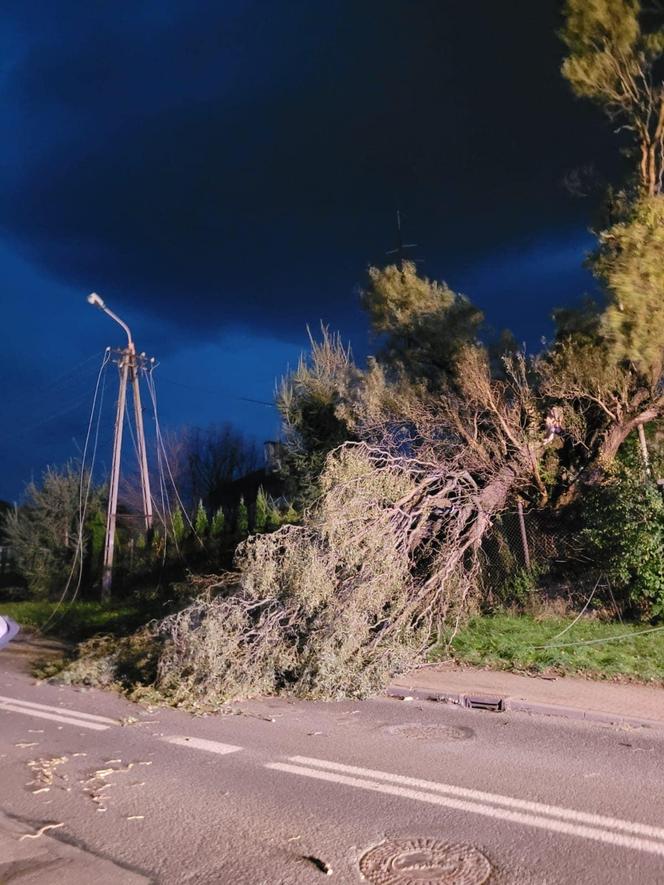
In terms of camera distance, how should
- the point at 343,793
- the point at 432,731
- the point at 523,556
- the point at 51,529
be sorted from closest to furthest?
the point at 343,793 → the point at 432,731 → the point at 523,556 → the point at 51,529

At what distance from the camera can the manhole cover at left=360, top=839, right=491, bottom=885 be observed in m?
4.07

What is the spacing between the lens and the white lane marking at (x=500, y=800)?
4.72 meters

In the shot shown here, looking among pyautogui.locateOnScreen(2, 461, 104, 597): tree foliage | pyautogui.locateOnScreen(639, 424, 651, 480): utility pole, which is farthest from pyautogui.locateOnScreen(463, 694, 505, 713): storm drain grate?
pyautogui.locateOnScreen(2, 461, 104, 597): tree foliage

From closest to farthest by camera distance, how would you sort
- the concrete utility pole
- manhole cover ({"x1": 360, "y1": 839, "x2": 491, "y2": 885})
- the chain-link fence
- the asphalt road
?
manhole cover ({"x1": 360, "y1": 839, "x2": 491, "y2": 885}) < the asphalt road < the chain-link fence < the concrete utility pole

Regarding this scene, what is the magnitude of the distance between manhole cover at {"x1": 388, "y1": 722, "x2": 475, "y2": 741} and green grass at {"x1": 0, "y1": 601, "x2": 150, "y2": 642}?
6.96 m

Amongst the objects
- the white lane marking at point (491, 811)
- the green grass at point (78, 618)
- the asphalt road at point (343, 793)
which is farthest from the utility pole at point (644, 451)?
the green grass at point (78, 618)

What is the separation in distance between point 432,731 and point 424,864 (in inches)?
126

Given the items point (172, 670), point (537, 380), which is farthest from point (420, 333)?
point (172, 670)

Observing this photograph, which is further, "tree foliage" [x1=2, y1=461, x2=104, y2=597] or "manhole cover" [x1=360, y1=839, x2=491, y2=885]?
"tree foliage" [x1=2, y1=461, x2=104, y2=597]

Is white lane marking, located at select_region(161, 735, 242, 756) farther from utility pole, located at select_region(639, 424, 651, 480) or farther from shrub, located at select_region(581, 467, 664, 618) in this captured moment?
utility pole, located at select_region(639, 424, 651, 480)

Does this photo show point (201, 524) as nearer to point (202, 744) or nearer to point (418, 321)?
point (418, 321)

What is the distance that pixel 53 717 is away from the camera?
8273 millimetres

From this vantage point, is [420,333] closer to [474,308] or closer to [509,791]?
[474,308]

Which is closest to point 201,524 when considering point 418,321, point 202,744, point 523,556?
point 418,321
